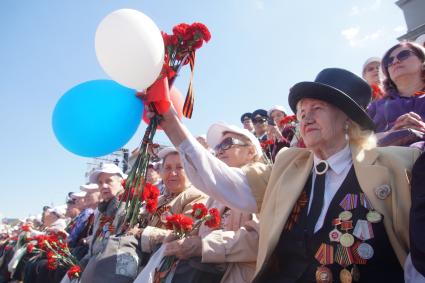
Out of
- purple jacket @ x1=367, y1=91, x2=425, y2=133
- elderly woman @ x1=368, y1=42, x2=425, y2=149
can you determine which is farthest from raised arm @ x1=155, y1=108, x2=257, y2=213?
purple jacket @ x1=367, y1=91, x2=425, y2=133

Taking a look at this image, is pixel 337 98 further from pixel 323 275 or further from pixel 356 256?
pixel 323 275

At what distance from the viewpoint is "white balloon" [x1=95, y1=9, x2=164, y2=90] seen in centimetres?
185

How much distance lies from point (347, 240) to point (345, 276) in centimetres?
18

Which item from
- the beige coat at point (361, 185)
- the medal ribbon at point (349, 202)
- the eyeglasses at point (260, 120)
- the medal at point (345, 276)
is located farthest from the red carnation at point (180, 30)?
the eyeglasses at point (260, 120)

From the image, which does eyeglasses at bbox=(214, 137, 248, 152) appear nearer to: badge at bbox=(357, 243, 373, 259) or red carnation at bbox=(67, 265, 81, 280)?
badge at bbox=(357, 243, 373, 259)

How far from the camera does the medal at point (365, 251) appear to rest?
1.72 metres

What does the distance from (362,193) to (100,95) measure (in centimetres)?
166

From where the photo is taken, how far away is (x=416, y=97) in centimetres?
280

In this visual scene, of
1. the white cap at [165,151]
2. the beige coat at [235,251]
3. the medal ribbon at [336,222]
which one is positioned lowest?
the beige coat at [235,251]

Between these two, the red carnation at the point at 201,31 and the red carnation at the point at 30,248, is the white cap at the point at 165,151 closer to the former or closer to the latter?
the red carnation at the point at 201,31

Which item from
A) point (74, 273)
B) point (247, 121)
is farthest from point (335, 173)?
point (247, 121)

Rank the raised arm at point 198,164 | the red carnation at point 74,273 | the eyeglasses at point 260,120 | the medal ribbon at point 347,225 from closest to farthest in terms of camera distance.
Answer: the medal ribbon at point 347,225 < the raised arm at point 198,164 < the red carnation at point 74,273 < the eyeglasses at point 260,120

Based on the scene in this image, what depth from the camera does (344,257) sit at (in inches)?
69.1

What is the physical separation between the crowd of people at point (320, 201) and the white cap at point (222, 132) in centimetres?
87
